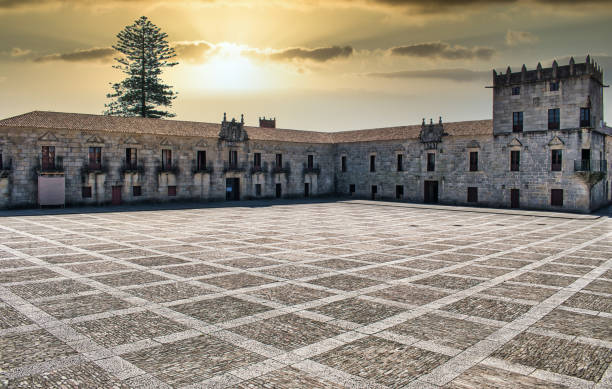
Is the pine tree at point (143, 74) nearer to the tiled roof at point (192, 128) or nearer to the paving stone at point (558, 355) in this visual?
the tiled roof at point (192, 128)

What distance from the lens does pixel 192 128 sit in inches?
1764

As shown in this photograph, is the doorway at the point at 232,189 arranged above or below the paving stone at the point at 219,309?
above

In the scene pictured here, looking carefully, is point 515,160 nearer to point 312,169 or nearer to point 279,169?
point 312,169

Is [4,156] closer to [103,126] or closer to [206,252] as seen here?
[103,126]

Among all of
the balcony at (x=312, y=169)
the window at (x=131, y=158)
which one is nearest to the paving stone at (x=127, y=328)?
the window at (x=131, y=158)

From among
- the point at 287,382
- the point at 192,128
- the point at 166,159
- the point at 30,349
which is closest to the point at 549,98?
the point at 192,128

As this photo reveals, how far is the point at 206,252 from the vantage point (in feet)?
56.9

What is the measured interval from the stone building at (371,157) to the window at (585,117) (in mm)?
81

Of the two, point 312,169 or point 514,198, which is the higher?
point 312,169

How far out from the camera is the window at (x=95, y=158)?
37.9 m

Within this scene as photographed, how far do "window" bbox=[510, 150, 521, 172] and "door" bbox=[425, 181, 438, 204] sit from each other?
303 inches

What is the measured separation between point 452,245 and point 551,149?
23.4 meters

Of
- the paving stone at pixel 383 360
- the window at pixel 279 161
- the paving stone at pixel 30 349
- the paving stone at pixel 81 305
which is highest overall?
the window at pixel 279 161

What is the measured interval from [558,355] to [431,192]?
38.8 meters
